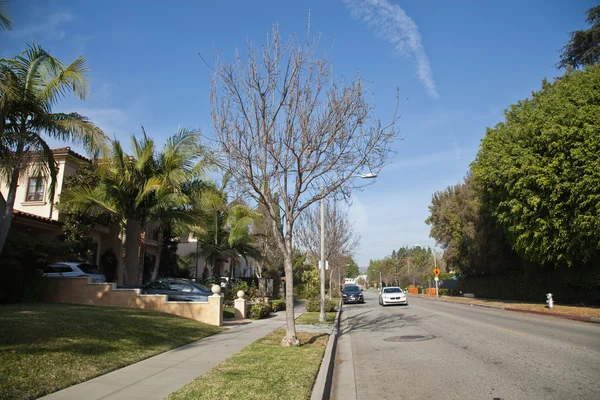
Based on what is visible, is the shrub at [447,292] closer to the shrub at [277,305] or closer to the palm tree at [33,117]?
the shrub at [277,305]

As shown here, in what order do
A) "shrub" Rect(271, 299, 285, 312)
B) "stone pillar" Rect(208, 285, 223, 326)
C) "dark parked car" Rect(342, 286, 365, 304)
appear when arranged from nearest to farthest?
"stone pillar" Rect(208, 285, 223, 326) < "shrub" Rect(271, 299, 285, 312) < "dark parked car" Rect(342, 286, 365, 304)

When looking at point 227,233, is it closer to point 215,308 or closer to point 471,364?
point 215,308

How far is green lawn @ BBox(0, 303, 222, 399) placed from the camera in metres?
6.29

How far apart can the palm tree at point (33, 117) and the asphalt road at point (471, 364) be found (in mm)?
9772

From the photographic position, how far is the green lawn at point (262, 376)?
19.8ft

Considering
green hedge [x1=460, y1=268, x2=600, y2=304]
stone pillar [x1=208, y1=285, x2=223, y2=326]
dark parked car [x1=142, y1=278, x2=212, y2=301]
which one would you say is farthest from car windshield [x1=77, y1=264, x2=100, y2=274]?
green hedge [x1=460, y1=268, x2=600, y2=304]

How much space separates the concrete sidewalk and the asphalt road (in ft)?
8.14

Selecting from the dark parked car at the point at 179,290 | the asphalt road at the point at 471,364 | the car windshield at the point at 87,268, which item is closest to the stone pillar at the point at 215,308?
the dark parked car at the point at 179,290

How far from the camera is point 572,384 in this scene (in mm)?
6668

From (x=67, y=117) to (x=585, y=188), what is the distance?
813 inches

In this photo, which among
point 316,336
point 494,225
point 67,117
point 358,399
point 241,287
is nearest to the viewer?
point 358,399

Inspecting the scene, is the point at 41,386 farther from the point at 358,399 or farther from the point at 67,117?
the point at 67,117

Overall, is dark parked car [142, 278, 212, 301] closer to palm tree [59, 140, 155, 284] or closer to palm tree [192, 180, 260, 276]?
palm tree [59, 140, 155, 284]

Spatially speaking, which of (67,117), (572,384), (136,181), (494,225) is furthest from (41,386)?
(494,225)
